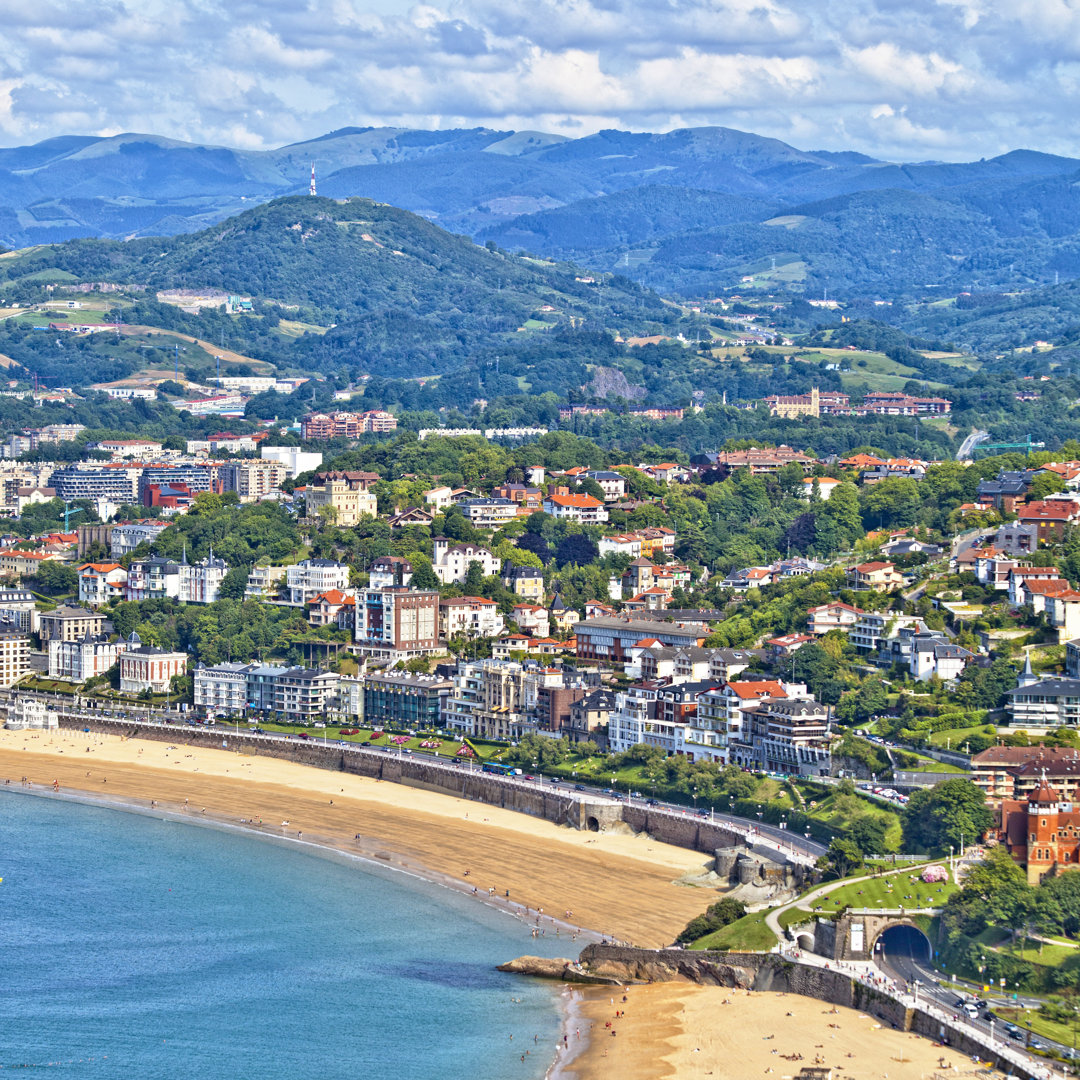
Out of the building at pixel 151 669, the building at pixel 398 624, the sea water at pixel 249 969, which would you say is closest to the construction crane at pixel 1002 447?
the building at pixel 398 624

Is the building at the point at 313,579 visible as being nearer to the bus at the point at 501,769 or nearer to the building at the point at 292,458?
the bus at the point at 501,769

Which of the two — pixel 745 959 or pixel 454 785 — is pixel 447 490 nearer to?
pixel 454 785

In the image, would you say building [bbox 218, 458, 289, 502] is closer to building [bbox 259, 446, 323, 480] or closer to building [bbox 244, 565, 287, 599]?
building [bbox 259, 446, 323, 480]

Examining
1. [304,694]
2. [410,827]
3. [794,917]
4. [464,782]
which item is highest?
[304,694]

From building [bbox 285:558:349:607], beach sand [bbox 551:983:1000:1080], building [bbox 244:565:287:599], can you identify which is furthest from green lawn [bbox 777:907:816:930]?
building [bbox 244:565:287:599]

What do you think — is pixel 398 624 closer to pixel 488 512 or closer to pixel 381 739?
pixel 381 739

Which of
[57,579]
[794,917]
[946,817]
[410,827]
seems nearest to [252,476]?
[57,579]

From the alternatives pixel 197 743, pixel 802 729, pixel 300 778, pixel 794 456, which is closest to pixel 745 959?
pixel 802 729
